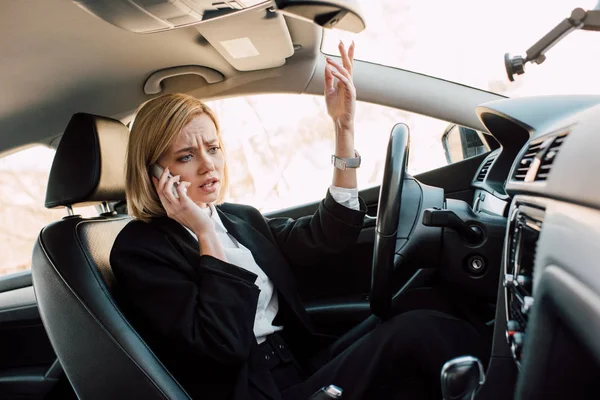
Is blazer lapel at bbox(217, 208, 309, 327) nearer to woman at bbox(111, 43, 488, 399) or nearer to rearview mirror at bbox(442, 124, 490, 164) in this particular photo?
woman at bbox(111, 43, 488, 399)

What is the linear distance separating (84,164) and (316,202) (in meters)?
0.99

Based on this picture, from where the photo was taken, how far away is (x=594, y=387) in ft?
2.15

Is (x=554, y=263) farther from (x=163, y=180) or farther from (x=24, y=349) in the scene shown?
(x=24, y=349)

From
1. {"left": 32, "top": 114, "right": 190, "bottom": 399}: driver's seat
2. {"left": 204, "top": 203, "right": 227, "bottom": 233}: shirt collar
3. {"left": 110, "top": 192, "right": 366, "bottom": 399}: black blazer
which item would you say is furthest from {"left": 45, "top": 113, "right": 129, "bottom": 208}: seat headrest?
{"left": 204, "top": 203, "right": 227, "bottom": 233}: shirt collar

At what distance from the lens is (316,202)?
7.08 ft

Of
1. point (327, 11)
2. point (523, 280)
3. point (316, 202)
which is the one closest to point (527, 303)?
point (523, 280)

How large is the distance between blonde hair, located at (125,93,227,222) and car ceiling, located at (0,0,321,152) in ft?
0.71

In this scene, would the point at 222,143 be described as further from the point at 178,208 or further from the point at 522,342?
the point at 522,342

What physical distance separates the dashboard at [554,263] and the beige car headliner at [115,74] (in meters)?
0.70

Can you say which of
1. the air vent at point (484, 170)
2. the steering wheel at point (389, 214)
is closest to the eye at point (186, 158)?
the steering wheel at point (389, 214)

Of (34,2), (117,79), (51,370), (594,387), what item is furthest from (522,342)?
(51,370)

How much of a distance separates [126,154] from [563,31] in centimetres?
99

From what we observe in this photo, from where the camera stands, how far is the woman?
1.17 m

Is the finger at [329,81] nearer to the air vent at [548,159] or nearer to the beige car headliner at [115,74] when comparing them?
the beige car headliner at [115,74]
